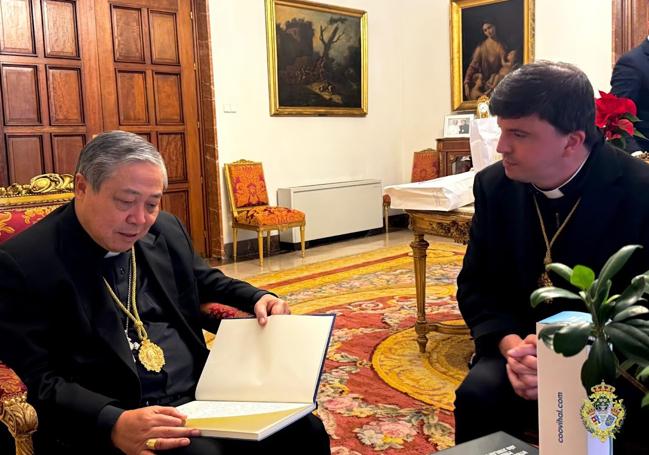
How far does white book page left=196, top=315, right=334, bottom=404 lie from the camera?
1.79m

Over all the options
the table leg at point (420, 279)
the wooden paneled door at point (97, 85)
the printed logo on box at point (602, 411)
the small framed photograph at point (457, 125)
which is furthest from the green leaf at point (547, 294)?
the small framed photograph at point (457, 125)

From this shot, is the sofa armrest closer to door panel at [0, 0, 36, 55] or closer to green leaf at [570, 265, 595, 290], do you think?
green leaf at [570, 265, 595, 290]

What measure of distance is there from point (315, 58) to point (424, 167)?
2.24 meters

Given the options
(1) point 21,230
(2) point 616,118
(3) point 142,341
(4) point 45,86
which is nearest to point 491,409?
(3) point 142,341

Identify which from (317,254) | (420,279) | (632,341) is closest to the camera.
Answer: (632,341)

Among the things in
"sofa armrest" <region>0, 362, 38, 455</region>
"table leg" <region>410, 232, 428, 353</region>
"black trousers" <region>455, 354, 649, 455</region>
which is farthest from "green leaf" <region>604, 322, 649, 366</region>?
"table leg" <region>410, 232, 428, 353</region>

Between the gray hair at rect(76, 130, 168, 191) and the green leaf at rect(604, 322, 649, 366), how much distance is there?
1.27m

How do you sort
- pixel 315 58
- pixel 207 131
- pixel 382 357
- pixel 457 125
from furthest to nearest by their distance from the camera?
pixel 457 125 < pixel 315 58 < pixel 207 131 < pixel 382 357

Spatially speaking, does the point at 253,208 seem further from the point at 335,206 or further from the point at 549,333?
the point at 549,333

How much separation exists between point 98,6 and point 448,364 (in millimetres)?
5160

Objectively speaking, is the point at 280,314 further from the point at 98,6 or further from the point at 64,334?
the point at 98,6

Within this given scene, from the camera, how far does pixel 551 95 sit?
1854mm

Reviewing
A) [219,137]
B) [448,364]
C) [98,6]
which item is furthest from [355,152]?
[448,364]

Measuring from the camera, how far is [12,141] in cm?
622
